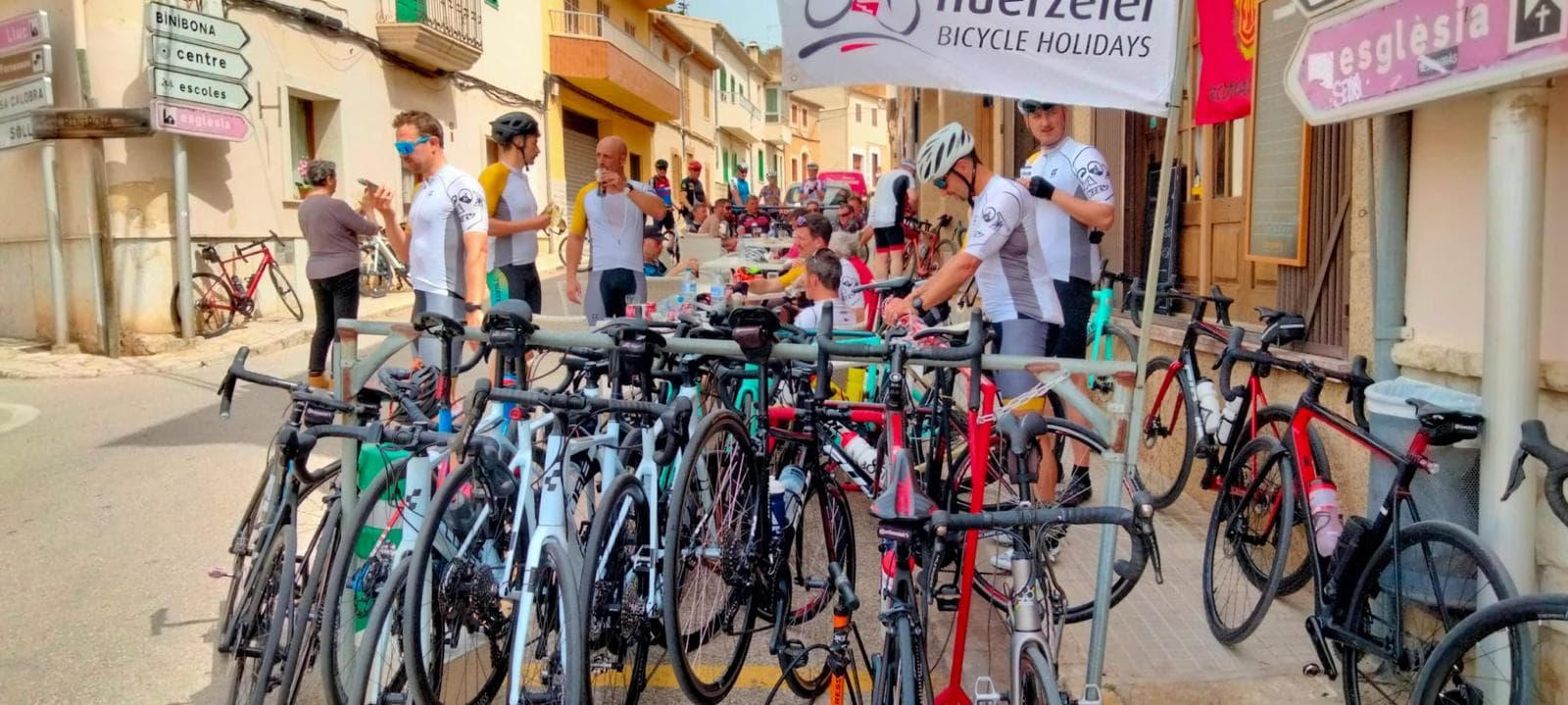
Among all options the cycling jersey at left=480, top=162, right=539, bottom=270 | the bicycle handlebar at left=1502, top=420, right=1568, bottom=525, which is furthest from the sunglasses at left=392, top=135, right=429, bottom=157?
the bicycle handlebar at left=1502, top=420, right=1568, bottom=525

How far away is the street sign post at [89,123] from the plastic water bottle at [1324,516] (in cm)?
1076

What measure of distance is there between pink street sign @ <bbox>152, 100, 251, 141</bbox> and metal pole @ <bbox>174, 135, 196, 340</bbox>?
0.64 feet

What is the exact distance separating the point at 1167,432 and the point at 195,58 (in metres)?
10.2

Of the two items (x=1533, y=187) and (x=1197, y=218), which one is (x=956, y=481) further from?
(x=1197, y=218)

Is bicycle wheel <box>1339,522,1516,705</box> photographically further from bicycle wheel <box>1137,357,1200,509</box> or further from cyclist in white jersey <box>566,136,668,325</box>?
cyclist in white jersey <box>566,136,668,325</box>

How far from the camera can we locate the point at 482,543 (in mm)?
3086

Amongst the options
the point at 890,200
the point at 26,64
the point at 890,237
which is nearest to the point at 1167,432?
the point at 890,237

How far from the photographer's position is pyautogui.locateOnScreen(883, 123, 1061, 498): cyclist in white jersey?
13.4 ft

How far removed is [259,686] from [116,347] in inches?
359

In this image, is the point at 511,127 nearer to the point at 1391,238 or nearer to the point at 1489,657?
the point at 1391,238

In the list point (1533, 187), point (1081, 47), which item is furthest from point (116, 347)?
point (1533, 187)

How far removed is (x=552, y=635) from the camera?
2883 mm

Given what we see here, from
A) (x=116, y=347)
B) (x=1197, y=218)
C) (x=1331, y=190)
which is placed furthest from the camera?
(x=116, y=347)

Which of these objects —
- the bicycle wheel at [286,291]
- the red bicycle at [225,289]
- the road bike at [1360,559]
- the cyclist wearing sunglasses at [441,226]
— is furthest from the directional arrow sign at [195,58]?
the road bike at [1360,559]
